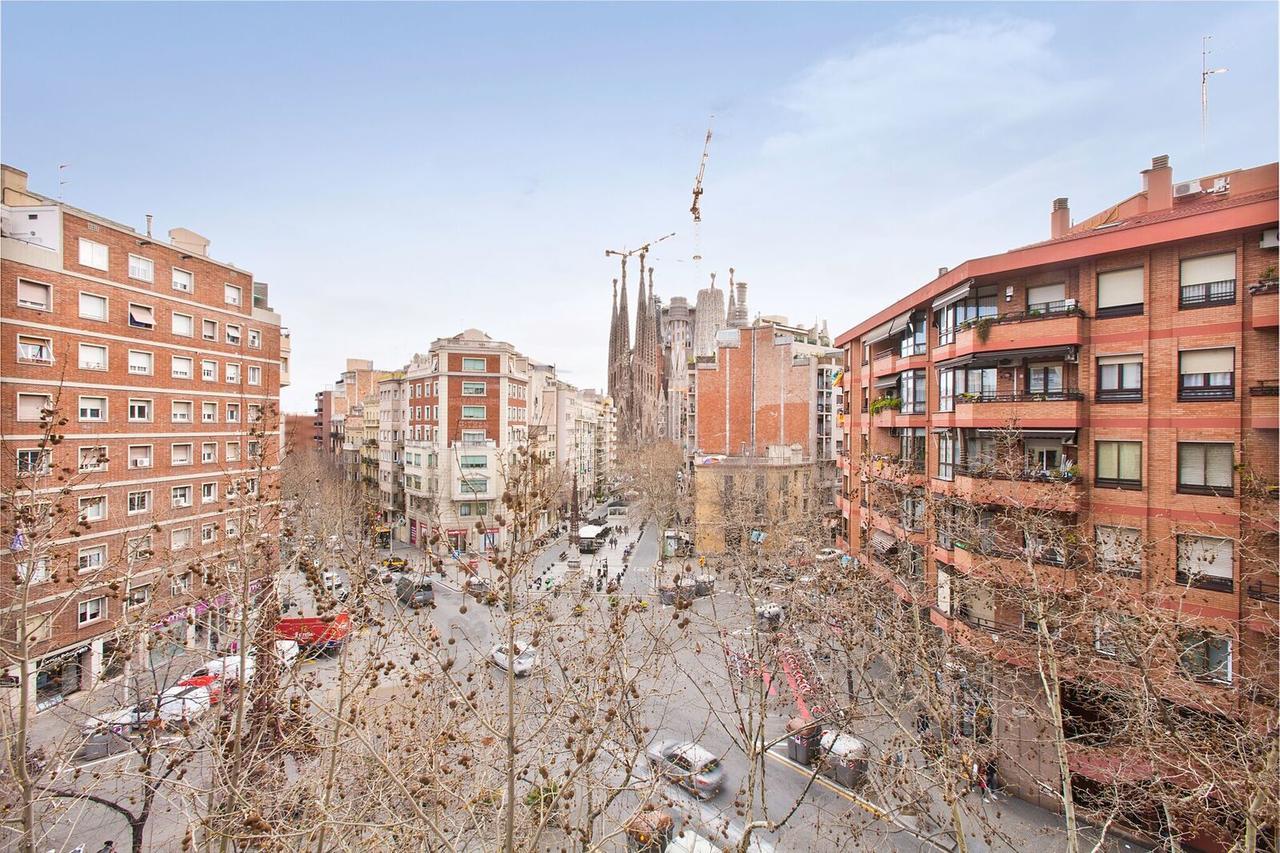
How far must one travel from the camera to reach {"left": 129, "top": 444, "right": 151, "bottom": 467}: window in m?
21.4

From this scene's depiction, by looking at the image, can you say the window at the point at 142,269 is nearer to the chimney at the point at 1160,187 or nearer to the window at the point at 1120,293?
the window at the point at 1120,293

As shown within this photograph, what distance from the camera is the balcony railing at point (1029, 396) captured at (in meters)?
13.9

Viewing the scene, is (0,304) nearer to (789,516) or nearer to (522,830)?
(522,830)

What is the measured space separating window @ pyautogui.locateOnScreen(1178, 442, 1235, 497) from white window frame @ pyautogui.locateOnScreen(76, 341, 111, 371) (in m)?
30.7

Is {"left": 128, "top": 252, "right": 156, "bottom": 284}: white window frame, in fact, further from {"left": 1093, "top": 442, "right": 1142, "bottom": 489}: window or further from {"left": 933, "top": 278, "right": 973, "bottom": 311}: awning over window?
{"left": 1093, "top": 442, "right": 1142, "bottom": 489}: window

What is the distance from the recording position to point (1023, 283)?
49.4ft

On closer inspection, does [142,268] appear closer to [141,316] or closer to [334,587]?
[141,316]

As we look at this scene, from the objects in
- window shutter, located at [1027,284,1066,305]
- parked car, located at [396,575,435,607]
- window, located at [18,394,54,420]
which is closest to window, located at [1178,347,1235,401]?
window shutter, located at [1027,284,1066,305]

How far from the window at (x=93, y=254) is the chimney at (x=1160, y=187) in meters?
31.9

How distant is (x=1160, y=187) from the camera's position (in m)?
15.4

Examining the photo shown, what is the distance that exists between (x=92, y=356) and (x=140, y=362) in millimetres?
1659

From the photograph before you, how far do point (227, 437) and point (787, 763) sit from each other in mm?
24964

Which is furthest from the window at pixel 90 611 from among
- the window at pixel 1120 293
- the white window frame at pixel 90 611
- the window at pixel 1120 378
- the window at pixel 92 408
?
the window at pixel 1120 293

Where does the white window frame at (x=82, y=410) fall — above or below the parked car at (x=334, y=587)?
above
